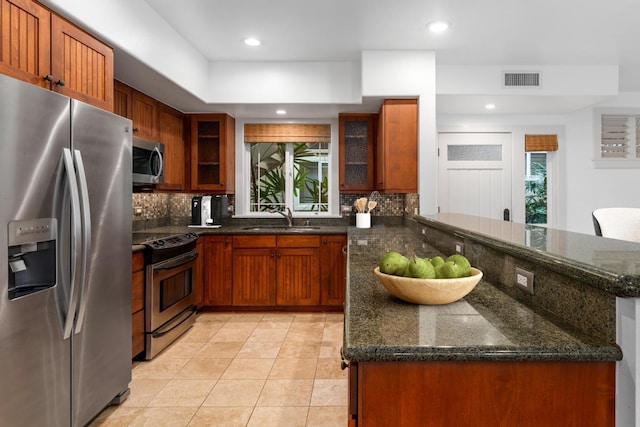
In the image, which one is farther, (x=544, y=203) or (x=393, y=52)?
(x=544, y=203)

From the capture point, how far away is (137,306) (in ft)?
8.99

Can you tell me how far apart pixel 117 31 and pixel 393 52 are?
7.53ft

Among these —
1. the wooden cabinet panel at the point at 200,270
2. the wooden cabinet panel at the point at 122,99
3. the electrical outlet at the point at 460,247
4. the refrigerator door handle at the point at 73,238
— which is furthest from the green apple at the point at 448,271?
the wooden cabinet panel at the point at 200,270

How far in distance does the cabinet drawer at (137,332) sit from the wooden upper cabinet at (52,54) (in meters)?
1.43

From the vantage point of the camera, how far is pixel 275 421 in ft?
6.78

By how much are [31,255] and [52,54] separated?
3.31ft

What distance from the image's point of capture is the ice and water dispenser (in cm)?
147

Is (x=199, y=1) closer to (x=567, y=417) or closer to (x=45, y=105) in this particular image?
(x=45, y=105)

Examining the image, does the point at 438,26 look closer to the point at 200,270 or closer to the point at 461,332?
Answer: the point at 461,332

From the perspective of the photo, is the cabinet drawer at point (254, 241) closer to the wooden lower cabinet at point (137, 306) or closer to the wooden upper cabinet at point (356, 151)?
the wooden upper cabinet at point (356, 151)

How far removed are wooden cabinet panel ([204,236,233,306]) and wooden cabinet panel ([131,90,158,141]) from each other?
3.82 feet

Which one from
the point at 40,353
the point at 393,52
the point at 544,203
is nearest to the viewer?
the point at 40,353

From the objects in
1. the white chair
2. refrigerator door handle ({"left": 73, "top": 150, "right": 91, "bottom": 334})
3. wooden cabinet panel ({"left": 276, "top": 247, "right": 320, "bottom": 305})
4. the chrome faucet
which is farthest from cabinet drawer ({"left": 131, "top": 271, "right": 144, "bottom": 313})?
the white chair

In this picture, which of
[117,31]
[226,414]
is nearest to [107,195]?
[117,31]
